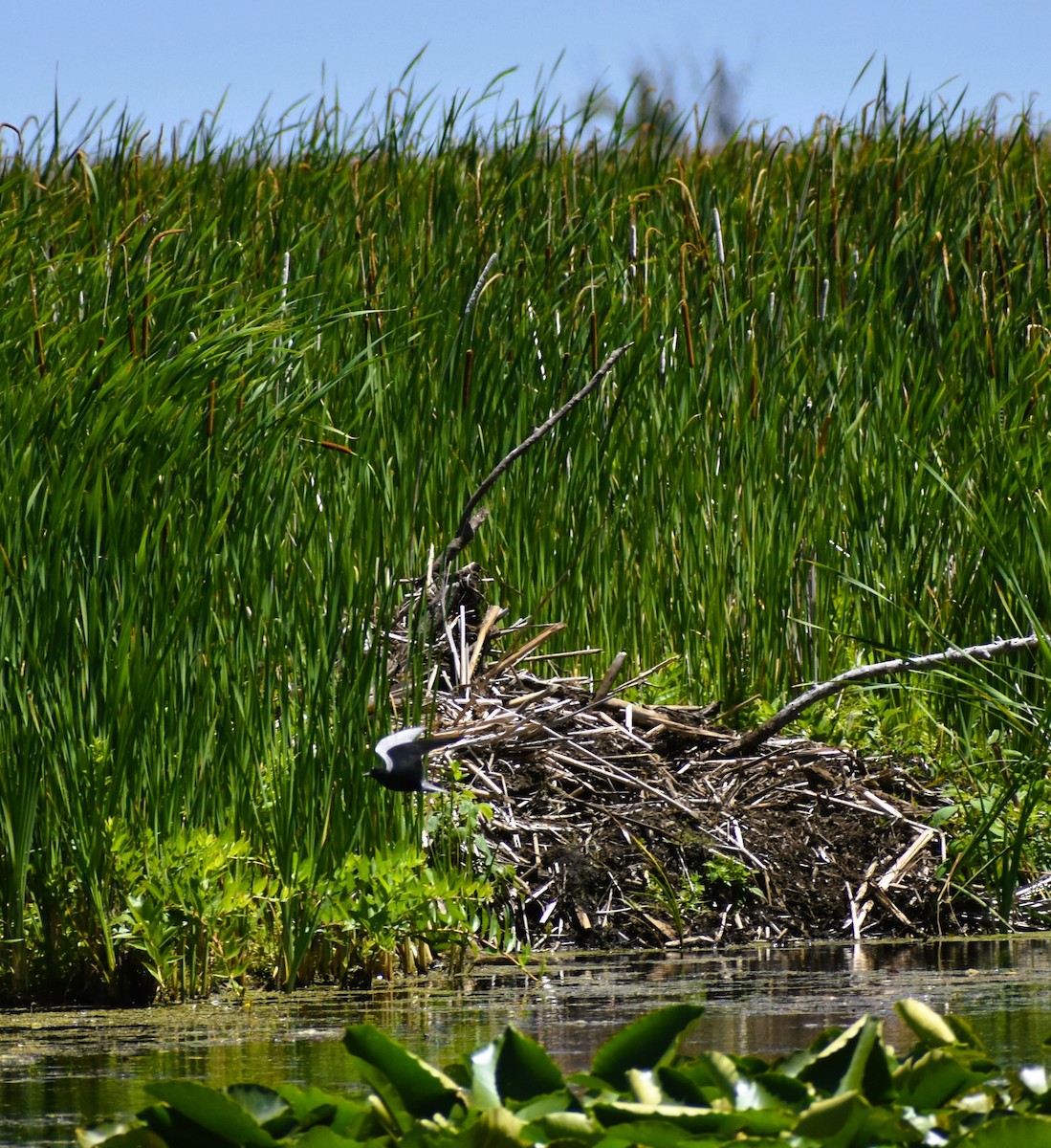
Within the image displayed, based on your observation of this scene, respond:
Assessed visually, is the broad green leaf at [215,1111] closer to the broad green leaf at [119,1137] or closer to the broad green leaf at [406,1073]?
the broad green leaf at [119,1137]

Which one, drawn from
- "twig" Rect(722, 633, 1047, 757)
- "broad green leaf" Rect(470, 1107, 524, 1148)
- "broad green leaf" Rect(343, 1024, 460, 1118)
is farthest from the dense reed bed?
"broad green leaf" Rect(470, 1107, 524, 1148)

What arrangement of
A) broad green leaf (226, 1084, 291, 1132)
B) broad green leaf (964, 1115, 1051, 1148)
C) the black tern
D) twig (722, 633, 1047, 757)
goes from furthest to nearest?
twig (722, 633, 1047, 757) < the black tern < broad green leaf (226, 1084, 291, 1132) < broad green leaf (964, 1115, 1051, 1148)

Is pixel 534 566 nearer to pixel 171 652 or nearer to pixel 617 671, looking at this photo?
pixel 617 671

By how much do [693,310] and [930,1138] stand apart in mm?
5257

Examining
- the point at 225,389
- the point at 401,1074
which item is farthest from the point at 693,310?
the point at 401,1074

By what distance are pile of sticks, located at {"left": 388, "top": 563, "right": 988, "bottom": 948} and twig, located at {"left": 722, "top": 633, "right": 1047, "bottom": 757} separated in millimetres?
59

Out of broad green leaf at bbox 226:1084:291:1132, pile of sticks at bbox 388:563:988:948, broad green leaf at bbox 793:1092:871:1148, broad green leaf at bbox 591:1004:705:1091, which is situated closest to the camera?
broad green leaf at bbox 793:1092:871:1148

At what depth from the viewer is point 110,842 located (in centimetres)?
Result: 379

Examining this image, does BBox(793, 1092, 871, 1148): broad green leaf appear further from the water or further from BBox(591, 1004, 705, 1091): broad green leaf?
the water

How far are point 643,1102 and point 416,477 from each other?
3370 millimetres

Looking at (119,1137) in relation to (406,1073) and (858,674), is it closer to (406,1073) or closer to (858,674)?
(406,1073)

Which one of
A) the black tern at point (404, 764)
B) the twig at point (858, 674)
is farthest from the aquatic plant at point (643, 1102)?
Answer: the twig at point (858, 674)

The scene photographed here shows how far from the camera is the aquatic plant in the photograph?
1977mm

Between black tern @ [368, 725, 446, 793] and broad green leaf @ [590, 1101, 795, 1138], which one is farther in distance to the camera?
black tern @ [368, 725, 446, 793]
